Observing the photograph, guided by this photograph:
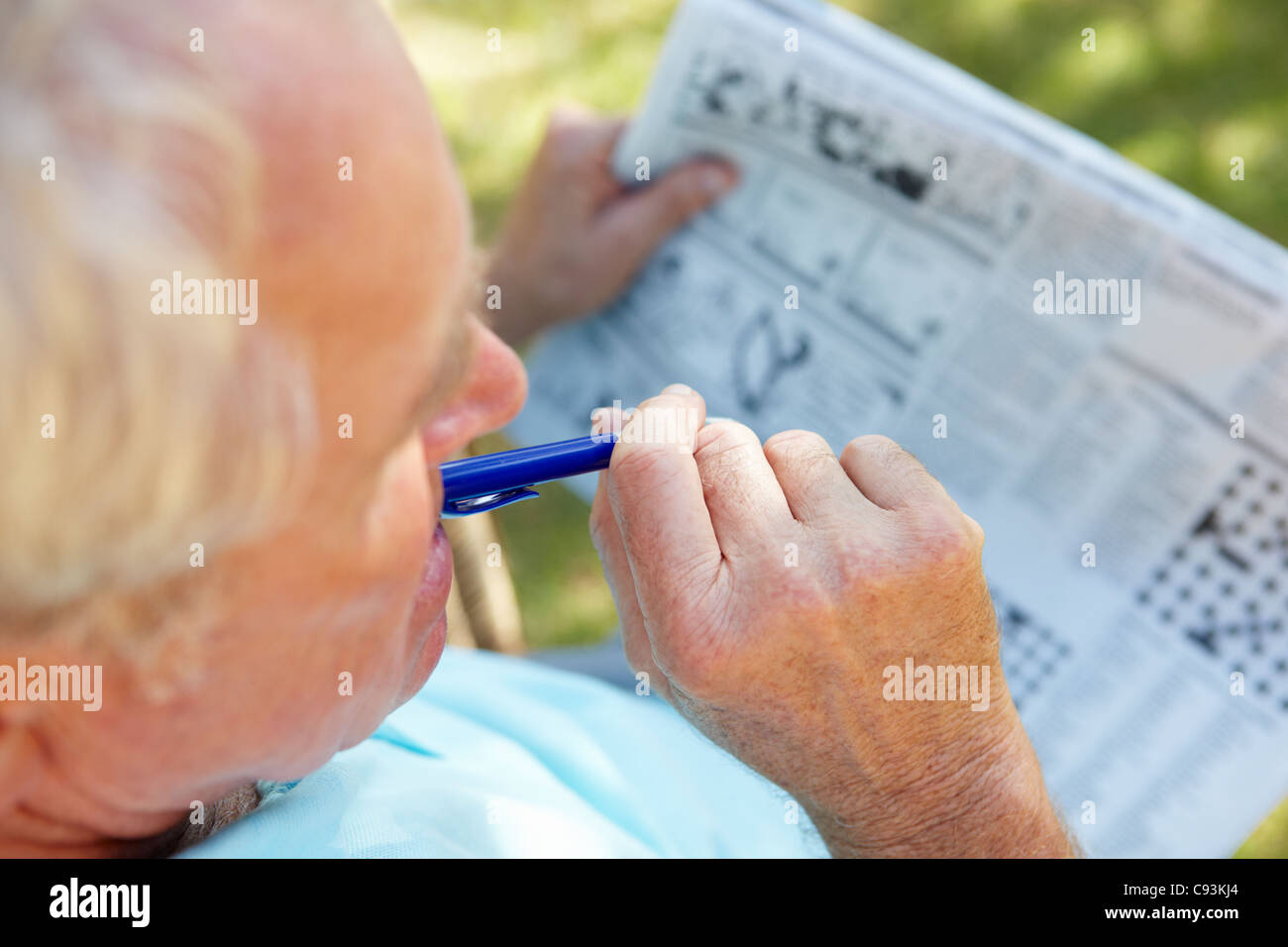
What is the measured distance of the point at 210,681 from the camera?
551mm

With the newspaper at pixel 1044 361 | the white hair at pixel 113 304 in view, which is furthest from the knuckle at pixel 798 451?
the white hair at pixel 113 304

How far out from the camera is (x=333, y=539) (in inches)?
21.4

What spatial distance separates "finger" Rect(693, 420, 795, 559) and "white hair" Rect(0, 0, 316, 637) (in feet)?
1.30

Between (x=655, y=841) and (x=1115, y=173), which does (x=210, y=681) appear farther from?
(x=1115, y=173)

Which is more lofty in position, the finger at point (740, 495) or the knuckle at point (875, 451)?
the knuckle at point (875, 451)

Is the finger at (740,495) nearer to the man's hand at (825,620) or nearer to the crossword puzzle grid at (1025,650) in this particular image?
the man's hand at (825,620)

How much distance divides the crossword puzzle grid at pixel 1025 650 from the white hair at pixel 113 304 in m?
0.92

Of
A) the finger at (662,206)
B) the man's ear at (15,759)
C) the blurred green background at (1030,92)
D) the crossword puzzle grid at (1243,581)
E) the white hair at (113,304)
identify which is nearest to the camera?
the white hair at (113,304)

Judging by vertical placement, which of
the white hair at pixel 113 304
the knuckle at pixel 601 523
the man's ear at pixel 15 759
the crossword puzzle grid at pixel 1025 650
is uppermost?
the white hair at pixel 113 304

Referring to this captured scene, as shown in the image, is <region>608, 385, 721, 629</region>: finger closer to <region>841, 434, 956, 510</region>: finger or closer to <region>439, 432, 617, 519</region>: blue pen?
<region>439, 432, 617, 519</region>: blue pen

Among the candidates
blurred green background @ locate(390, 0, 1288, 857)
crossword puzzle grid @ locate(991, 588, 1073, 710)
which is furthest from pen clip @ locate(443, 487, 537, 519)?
blurred green background @ locate(390, 0, 1288, 857)

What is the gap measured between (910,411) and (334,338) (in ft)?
2.71

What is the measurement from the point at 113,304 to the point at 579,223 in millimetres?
974

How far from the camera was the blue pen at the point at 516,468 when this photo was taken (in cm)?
75
